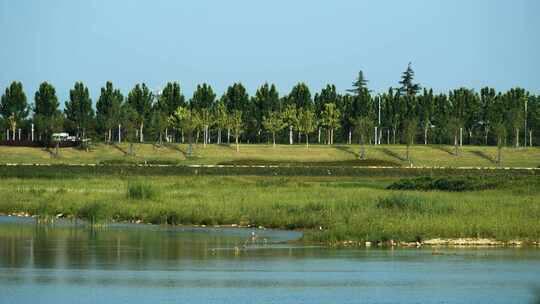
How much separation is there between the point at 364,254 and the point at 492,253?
3.97 m

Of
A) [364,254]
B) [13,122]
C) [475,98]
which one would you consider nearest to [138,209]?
Result: [364,254]

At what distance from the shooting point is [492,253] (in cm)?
3388

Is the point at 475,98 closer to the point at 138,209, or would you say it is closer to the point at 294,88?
the point at 294,88

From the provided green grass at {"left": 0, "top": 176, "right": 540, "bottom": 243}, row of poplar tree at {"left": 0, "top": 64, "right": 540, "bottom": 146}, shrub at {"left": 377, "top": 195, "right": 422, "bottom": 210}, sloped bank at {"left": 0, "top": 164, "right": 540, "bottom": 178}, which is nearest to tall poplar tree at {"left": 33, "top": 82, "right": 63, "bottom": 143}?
row of poplar tree at {"left": 0, "top": 64, "right": 540, "bottom": 146}

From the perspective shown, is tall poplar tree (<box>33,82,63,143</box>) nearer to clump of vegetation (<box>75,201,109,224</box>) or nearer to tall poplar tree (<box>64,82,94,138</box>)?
tall poplar tree (<box>64,82,94,138</box>)

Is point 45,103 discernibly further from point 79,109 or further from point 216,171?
point 216,171

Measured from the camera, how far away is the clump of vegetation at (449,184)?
6091cm

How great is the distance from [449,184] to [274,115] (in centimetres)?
6700

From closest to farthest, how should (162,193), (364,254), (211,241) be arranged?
(364,254) → (211,241) → (162,193)

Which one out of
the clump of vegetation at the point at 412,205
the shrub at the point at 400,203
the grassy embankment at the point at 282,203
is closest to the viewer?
the grassy embankment at the point at 282,203

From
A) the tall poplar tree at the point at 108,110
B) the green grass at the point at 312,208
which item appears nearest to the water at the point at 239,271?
the green grass at the point at 312,208

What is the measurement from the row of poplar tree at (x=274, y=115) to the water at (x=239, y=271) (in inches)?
3311

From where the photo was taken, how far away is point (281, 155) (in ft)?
383

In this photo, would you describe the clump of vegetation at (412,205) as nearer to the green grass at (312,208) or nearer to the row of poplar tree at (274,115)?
the green grass at (312,208)
